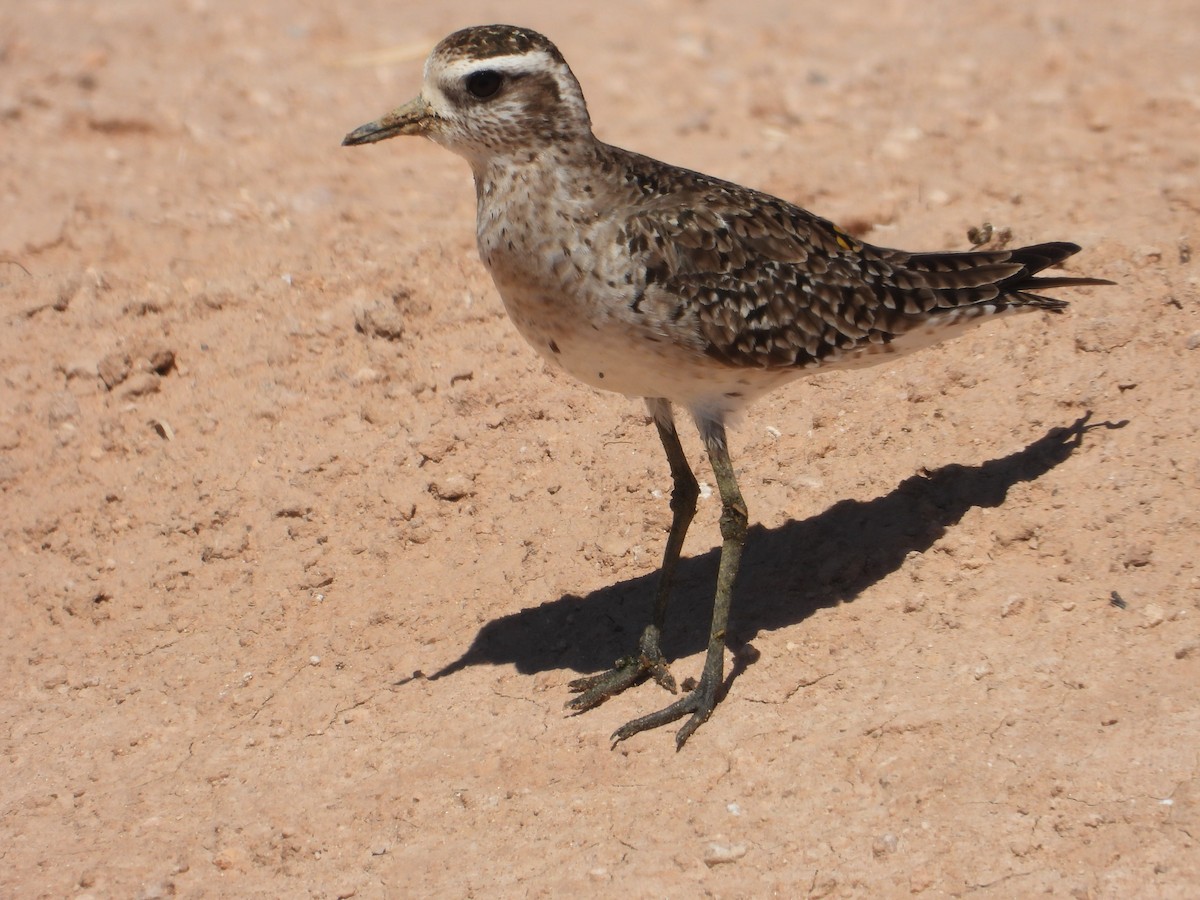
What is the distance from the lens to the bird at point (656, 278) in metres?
6.26

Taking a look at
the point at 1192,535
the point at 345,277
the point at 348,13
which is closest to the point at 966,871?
the point at 1192,535

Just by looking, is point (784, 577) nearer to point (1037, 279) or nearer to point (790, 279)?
point (790, 279)

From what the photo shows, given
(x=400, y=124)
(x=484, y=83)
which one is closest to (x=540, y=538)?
(x=400, y=124)

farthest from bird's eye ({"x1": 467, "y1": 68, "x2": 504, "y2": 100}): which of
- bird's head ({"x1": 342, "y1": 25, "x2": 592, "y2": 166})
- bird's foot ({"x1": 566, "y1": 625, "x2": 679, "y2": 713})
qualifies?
bird's foot ({"x1": 566, "y1": 625, "x2": 679, "y2": 713})

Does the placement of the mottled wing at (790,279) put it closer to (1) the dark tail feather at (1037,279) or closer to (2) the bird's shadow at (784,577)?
(1) the dark tail feather at (1037,279)

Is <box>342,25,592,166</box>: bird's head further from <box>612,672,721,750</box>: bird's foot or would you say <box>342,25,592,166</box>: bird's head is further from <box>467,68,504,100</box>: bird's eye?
<box>612,672,721,750</box>: bird's foot

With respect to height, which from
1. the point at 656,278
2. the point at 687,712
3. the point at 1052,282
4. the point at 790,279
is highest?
the point at 656,278

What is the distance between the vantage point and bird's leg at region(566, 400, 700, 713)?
6984 millimetres

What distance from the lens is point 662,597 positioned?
279 inches

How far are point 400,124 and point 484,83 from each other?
44 centimetres

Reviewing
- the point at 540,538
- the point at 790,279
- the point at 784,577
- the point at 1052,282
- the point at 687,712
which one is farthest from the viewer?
the point at 540,538

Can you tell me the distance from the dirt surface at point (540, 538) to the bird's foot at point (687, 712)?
0.09m

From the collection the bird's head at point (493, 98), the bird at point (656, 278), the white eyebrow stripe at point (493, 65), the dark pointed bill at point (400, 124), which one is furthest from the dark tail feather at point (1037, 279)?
the dark pointed bill at point (400, 124)

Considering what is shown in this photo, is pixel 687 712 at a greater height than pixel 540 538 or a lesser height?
lesser
